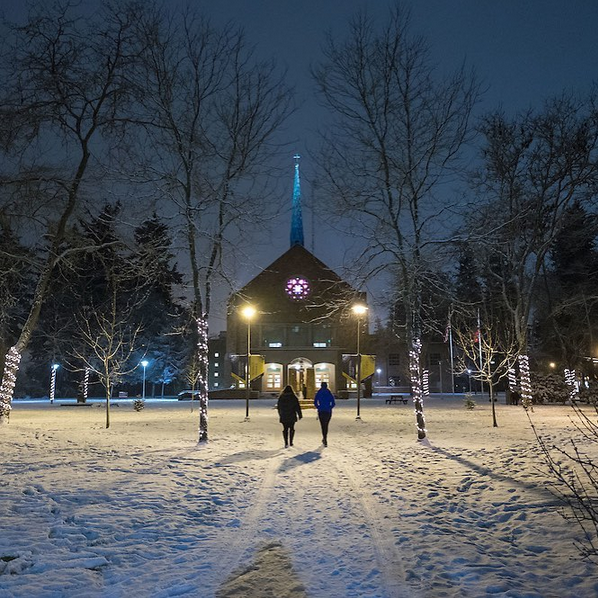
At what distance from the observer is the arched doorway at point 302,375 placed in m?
48.3

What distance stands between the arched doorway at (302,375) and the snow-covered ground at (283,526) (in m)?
35.5

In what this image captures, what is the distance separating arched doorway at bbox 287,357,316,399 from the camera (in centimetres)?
4827

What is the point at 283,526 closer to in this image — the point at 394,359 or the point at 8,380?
the point at 8,380

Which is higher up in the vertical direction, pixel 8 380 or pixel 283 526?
pixel 8 380

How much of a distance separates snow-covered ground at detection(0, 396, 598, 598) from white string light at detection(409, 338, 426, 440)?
8.71 ft

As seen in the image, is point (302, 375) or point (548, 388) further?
point (302, 375)

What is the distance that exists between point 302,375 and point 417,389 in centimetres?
3363

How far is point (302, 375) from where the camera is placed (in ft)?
160

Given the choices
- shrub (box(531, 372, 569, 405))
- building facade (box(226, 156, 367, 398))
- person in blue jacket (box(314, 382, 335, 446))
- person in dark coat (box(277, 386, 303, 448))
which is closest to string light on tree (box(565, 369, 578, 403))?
shrub (box(531, 372, 569, 405))

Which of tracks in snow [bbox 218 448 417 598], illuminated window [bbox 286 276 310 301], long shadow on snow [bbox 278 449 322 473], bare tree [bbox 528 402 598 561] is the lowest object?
long shadow on snow [bbox 278 449 322 473]

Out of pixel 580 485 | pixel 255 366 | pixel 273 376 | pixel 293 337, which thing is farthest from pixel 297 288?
pixel 580 485

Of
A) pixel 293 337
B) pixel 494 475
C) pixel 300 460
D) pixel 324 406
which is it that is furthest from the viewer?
pixel 293 337

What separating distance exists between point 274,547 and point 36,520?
3.07 m

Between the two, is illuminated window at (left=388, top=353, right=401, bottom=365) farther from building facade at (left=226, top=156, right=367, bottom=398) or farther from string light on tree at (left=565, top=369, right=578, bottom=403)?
string light on tree at (left=565, top=369, right=578, bottom=403)
